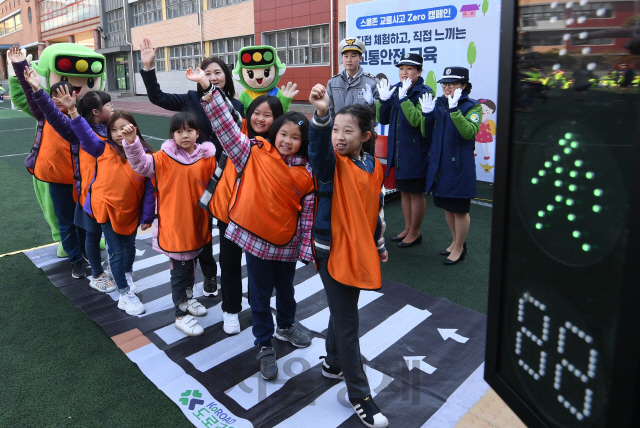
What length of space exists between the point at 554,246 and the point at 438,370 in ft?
6.49

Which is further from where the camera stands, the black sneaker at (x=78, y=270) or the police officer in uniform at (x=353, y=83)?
the police officer in uniform at (x=353, y=83)

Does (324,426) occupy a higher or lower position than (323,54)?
lower

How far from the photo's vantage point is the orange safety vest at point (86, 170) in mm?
3262

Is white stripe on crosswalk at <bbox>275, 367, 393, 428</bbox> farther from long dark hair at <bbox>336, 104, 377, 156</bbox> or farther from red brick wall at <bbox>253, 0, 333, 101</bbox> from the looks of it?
red brick wall at <bbox>253, 0, 333, 101</bbox>

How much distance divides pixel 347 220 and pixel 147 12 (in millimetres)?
30688

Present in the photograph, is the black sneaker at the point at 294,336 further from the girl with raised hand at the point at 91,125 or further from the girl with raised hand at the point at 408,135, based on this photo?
the girl with raised hand at the point at 408,135

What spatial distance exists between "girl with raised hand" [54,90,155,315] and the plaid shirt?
3.15 ft

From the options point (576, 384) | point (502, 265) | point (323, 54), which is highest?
point (323, 54)

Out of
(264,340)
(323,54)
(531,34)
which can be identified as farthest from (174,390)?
(323,54)

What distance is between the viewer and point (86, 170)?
3297mm

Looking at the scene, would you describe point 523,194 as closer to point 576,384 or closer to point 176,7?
point 576,384

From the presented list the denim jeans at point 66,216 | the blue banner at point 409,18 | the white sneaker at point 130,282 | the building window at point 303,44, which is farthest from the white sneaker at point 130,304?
the building window at point 303,44

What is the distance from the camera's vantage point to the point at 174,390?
2420 millimetres

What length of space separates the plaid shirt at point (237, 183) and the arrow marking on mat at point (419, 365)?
2.89 ft
